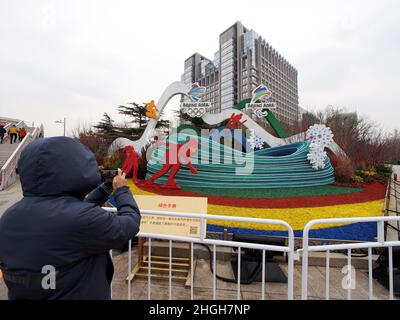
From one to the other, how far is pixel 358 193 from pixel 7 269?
37.5 ft

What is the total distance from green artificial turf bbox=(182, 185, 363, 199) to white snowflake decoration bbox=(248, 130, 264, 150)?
4.29m

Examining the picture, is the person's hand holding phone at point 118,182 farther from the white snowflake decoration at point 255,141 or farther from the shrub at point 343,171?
the shrub at point 343,171

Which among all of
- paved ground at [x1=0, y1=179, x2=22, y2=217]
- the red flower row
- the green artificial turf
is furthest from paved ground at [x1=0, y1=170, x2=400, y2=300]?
paved ground at [x1=0, y1=179, x2=22, y2=217]

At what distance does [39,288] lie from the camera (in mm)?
1093

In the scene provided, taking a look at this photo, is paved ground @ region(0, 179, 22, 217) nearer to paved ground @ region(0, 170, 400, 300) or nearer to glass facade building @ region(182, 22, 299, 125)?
paved ground @ region(0, 170, 400, 300)

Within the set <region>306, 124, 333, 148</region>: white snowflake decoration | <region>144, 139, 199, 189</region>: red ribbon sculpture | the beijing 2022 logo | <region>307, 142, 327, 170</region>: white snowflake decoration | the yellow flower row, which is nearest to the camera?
the yellow flower row

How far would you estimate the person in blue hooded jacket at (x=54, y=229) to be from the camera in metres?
1.07

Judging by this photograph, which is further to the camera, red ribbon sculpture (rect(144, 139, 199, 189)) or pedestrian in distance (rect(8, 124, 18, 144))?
pedestrian in distance (rect(8, 124, 18, 144))

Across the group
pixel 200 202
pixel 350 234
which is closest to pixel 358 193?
pixel 350 234

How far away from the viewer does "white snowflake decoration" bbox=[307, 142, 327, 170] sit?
10.6 meters

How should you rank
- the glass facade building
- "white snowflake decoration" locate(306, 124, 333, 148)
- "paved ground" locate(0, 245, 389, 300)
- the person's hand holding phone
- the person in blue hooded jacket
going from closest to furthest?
1. the person in blue hooded jacket
2. the person's hand holding phone
3. "paved ground" locate(0, 245, 389, 300)
4. "white snowflake decoration" locate(306, 124, 333, 148)
5. the glass facade building

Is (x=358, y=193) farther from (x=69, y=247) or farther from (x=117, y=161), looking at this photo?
(x=117, y=161)

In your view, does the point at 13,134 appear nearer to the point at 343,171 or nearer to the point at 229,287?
the point at 229,287
